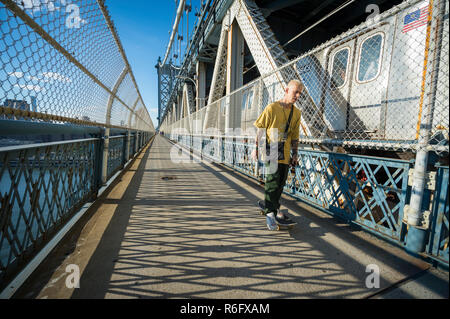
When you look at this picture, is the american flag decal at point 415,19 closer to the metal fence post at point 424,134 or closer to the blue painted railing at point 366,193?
the metal fence post at point 424,134

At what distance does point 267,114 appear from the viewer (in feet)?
9.32

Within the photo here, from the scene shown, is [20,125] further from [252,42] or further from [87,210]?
[252,42]

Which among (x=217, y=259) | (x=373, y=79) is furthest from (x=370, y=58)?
(x=217, y=259)

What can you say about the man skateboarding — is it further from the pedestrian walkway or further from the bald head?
the pedestrian walkway

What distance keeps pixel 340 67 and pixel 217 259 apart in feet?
18.4

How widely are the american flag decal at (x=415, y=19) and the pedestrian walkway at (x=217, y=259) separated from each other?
3.55m

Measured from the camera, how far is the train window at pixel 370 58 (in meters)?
4.61

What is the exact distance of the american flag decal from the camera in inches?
140

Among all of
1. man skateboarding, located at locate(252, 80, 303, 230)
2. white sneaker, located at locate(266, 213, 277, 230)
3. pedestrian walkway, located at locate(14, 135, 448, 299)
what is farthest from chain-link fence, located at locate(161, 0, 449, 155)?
white sneaker, located at locate(266, 213, 277, 230)

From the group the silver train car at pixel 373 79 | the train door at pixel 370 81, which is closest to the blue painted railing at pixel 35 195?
the silver train car at pixel 373 79

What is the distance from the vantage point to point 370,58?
4832mm

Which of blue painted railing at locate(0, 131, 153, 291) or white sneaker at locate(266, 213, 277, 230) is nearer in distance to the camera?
blue painted railing at locate(0, 131, 153, 291)

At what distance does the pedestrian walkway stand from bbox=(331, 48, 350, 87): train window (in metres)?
3.73
